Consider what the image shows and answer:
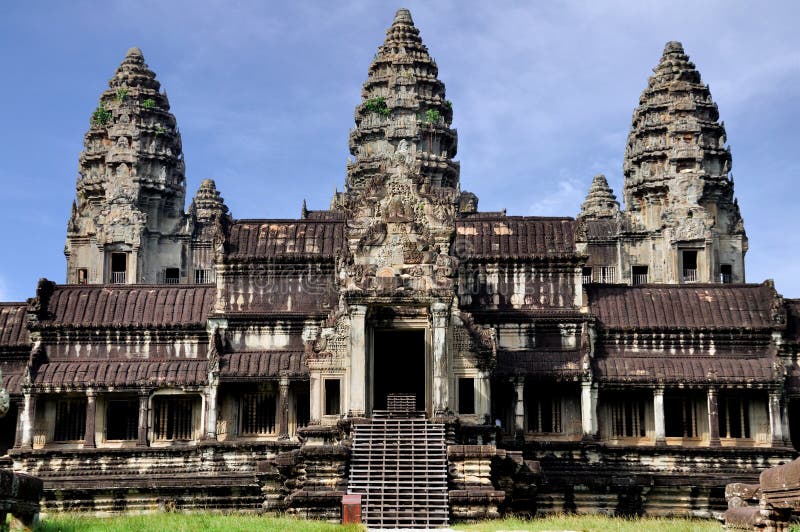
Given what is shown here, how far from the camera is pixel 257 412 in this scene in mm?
40219

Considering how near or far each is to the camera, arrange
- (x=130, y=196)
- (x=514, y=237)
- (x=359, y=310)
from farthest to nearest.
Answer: (x=130, y=196)
(x=514, y=237)
(x=359, y=310)

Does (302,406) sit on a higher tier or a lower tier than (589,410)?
higher

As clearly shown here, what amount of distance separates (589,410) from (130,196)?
35.3 meters

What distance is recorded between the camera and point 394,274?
34938 mm

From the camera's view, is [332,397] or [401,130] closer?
[332,397]

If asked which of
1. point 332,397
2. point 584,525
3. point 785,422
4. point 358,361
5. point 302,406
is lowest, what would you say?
point 584,525

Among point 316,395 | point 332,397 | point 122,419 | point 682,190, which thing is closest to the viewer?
point 316,395

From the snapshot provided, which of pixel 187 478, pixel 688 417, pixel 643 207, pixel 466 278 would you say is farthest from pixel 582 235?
pixel 643 207

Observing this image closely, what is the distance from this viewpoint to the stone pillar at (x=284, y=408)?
128ft

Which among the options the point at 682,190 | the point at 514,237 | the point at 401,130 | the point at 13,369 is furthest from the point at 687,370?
the point at 401,130

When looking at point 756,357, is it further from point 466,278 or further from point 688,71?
point 688,71

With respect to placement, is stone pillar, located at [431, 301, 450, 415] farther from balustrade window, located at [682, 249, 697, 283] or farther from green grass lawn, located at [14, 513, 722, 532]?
balustrade window, located at [682, 249, 697, 283]

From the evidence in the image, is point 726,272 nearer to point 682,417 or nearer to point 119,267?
point 682,417

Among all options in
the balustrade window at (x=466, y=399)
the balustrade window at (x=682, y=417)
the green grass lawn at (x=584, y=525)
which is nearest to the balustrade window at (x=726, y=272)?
the balustrade window at (x=682, y=417)
